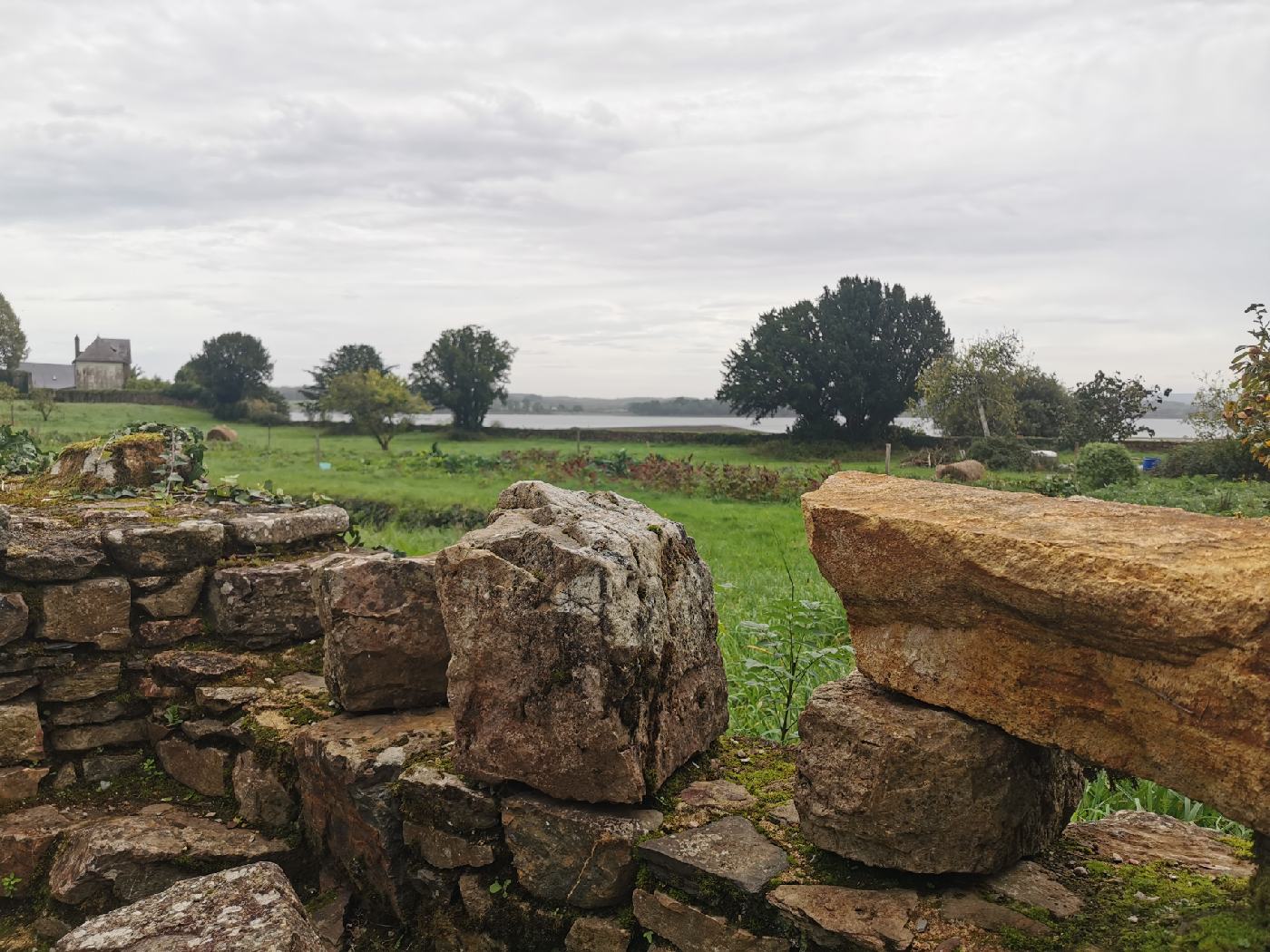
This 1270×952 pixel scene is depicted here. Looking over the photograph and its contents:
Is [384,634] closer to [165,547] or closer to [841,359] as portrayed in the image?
[165,547]

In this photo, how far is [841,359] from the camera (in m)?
51.3

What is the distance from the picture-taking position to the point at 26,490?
8.70 m

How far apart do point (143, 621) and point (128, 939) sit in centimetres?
357

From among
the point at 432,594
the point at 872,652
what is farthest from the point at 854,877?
the point at 432,594

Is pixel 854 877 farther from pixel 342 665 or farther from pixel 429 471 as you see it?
pixel 429 471

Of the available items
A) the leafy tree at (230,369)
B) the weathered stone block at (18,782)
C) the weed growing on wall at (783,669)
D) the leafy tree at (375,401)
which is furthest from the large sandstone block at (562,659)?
the leafy tree at (230,369)

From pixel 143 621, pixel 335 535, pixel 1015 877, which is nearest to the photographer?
pixel 1015 877

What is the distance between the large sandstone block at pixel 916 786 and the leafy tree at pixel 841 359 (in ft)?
160

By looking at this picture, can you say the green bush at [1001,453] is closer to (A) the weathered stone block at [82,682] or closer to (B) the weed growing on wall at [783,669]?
(B) the weed growing on wall at [783,669]

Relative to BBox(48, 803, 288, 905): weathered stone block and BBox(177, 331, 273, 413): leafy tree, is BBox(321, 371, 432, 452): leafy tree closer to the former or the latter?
BBox(177, 331, 273, 413): leafy tree

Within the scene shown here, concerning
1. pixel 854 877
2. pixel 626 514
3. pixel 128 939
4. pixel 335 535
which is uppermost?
pixel 626 514

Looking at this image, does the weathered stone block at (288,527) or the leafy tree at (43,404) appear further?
the leafy tree at (43,404)

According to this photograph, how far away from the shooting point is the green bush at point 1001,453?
36.9 metres

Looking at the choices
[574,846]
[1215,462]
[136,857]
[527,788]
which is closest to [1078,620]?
[574,846]
